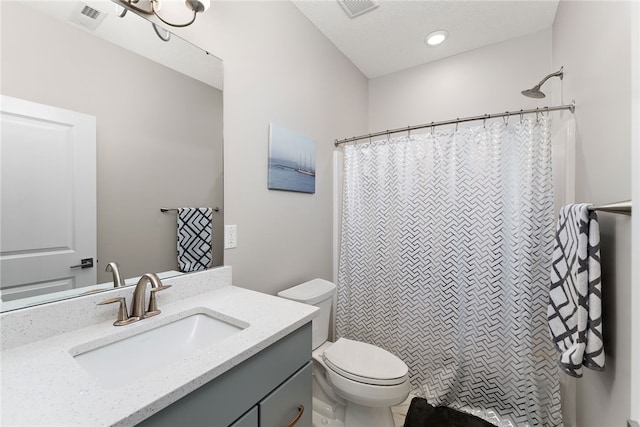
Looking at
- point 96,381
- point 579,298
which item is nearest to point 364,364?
point 579,298

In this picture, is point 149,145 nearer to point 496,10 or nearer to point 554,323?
point 554,323

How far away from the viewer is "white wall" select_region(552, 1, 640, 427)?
2.75ft

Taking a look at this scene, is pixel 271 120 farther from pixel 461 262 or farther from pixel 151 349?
pixel 461 262

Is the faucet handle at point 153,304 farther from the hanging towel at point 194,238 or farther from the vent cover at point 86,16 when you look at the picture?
the vent cover at point 86,16

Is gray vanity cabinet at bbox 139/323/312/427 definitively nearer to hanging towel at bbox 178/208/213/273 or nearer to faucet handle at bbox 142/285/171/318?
faucet handle at bbox 142/285/171/318

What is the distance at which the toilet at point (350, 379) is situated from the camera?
1.29 meters

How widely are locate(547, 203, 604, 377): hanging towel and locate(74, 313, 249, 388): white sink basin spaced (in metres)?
1.14

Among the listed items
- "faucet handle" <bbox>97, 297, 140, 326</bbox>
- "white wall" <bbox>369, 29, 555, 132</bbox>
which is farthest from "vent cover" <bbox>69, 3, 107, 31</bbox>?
"white wall" <bbox>369, 29, 555, 132</bbox>

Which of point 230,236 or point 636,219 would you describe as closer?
point 636,219

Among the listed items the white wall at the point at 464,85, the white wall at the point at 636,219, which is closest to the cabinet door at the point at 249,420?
the white wall at the point at 636,219

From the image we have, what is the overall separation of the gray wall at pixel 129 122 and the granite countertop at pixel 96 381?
0.81 ft

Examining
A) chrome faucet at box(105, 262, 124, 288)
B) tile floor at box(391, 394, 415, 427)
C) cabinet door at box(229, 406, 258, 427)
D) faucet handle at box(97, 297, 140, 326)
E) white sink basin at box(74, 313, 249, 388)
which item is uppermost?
chrome faucet at box(105, 262, 124, 288)

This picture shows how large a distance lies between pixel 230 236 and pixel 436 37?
81.8 inches

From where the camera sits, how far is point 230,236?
1.35m
